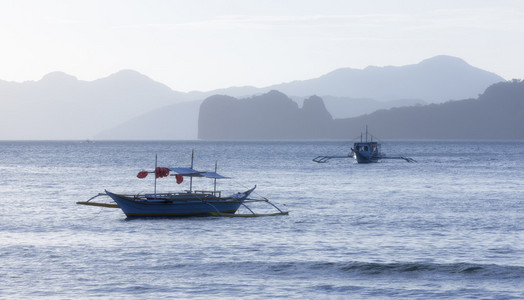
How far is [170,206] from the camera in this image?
171 feet

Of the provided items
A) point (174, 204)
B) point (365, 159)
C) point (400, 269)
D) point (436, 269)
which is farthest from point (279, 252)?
point (365, 159)

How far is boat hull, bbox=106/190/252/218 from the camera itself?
171 ft

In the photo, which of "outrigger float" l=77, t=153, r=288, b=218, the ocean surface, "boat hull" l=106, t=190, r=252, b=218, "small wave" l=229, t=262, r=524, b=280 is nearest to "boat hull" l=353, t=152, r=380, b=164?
the ocean surface

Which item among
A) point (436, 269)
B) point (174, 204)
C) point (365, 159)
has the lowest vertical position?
point (436, 269)

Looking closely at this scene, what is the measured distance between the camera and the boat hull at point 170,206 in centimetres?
5206

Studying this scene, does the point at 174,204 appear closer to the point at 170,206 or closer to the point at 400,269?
the point at 170,206

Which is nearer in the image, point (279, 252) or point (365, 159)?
point (279, 252)

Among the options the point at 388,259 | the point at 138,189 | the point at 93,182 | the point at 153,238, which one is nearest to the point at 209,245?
the point at 153,238

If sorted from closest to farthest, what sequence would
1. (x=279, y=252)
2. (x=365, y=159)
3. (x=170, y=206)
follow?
(x=279, y=252) → (x=170, y=206) → (x=365, y=159)

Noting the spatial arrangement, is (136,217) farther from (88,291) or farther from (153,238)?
(88,291)

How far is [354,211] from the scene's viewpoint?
59.5 meters

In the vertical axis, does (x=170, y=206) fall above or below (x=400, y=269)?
above

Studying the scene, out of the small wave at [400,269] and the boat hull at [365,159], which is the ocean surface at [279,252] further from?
the boat hull at [365,159]

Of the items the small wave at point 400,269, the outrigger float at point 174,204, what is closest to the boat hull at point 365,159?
the outrigger float at point 174,204
